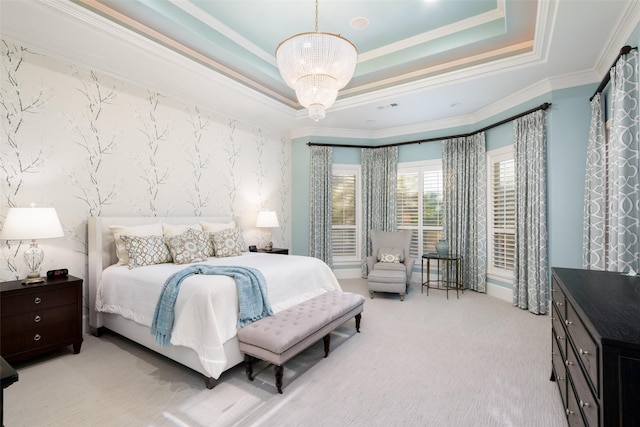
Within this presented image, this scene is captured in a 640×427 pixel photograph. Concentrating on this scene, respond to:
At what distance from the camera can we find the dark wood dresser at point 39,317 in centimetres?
249

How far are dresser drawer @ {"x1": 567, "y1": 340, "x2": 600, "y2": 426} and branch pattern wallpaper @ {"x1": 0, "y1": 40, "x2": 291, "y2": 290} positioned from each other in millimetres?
4296

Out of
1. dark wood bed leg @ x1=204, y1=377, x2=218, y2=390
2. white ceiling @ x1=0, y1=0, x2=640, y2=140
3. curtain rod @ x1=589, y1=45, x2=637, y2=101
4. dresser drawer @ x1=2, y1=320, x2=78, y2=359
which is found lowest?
dark wood bed leg @ x1=204, y1=377, x2=218, y2=390

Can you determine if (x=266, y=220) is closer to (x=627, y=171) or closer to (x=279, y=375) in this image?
(x=279, y=375)

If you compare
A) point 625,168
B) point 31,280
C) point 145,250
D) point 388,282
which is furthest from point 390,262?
point 31,280

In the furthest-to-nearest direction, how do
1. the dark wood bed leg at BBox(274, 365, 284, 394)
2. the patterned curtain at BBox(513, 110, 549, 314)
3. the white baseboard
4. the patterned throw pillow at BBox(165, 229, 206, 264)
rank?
the white baseboard < the patterned curtain at BBox(513, 110, 549, 314) < the patterned throw pillow at BBox(165, 229, 206, 264) < the dark wood bed leg at BBox(274, 365, 284, 394)

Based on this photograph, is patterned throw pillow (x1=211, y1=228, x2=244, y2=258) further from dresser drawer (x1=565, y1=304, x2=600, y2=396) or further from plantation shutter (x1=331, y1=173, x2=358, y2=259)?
dresser drawer (x1=565, y1=304, x2=600, y2=396)

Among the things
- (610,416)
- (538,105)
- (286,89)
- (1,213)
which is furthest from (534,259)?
(1,213)

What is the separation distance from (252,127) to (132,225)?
105 inches

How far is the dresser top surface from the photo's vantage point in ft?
3.55

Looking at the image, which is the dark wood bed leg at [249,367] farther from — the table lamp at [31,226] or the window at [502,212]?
the window at [502,212]

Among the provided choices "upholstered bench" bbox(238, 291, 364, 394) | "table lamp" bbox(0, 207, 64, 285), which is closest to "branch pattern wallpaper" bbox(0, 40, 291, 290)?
"table lamp" bbox(0, 207, 64, 285)

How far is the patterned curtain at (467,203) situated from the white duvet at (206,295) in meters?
2.80

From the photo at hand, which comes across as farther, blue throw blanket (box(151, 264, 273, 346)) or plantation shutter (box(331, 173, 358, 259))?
plantation shutter (box(331, 173, 358, 259))

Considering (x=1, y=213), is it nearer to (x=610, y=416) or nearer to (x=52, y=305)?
(x=52, y=305)
